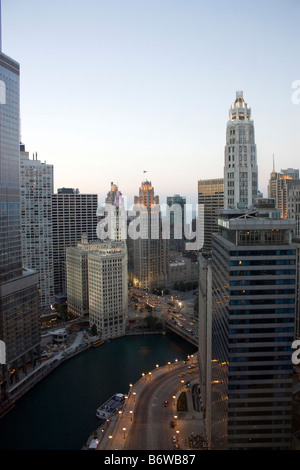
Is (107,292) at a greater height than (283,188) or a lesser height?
lesser

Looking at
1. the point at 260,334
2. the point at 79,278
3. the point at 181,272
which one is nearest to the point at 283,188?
the point at 181,272

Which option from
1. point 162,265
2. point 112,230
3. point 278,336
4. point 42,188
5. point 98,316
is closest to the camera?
point 278,336

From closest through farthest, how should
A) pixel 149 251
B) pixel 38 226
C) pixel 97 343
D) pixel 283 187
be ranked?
pixel 97 343, pixel 283 187, pixel 38 226, pixel 149 251

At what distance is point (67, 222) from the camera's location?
1136 inches

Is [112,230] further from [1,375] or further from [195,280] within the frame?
[1,375]

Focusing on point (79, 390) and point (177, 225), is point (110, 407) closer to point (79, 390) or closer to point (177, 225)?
point (79, 390)

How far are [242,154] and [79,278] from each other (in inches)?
615

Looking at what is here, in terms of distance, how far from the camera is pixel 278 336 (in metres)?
7.05

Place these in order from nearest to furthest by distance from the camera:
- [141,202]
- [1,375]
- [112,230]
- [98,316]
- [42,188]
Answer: [1,375] → [98,316] → [42,188] → [112,230] → [141,202]

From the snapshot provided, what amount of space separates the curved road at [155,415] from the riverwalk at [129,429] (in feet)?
0.51

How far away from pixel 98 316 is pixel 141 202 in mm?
14692
